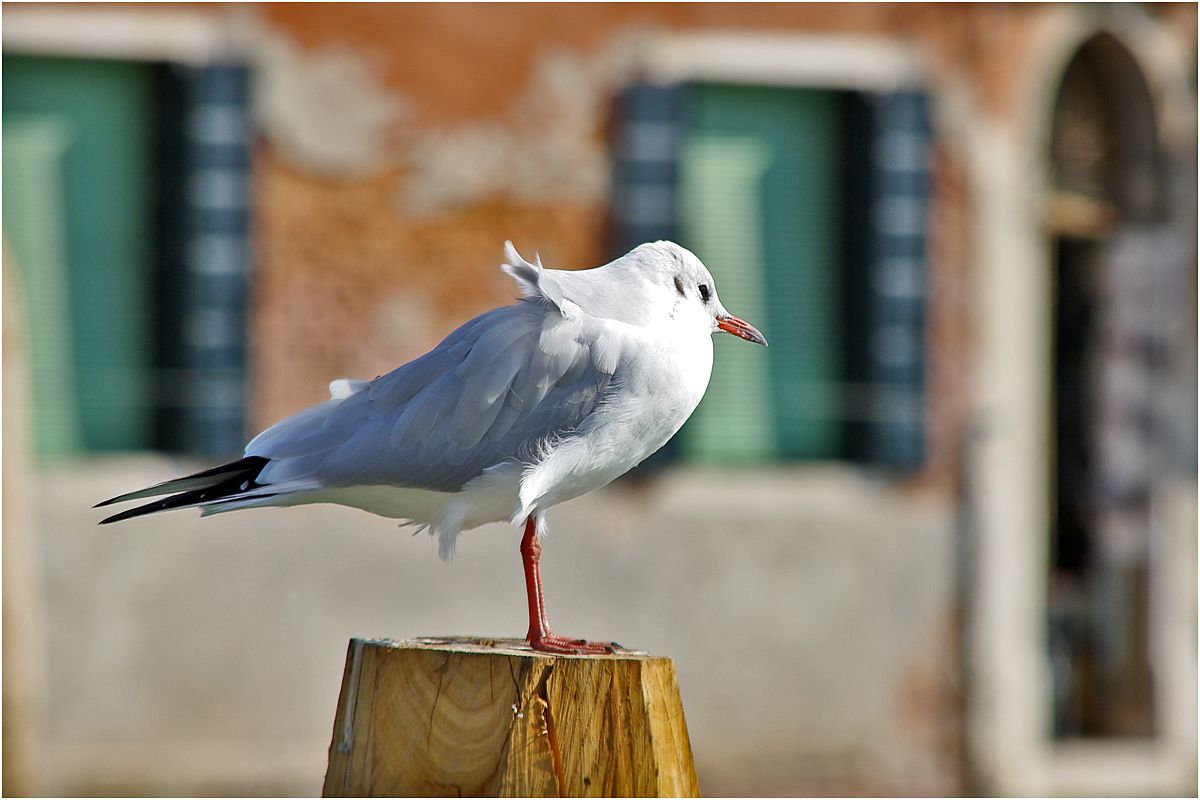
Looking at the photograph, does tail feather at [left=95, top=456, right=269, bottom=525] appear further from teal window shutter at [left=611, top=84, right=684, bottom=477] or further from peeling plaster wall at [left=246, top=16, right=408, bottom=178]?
teal window shutter at [left=611, top=84, right=684, bottom=477]

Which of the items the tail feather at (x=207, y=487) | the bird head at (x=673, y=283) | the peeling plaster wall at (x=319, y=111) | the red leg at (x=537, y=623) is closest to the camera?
the tail feather at (x=207, y=487)

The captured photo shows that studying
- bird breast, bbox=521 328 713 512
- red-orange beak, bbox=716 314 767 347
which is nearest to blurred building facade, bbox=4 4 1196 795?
red-orange beak, bbox=716 314 767 347

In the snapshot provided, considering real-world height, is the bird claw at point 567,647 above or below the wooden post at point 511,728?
above

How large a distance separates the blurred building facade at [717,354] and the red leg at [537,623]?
4.13 meters

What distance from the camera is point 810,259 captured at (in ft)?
27.0

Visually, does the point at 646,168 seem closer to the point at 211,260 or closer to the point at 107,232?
the point at 211,260

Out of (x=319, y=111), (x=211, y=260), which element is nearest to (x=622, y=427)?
(x=211, y=260)

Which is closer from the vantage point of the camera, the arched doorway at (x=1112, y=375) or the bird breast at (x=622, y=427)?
the bird breast at (x=622, y=427)

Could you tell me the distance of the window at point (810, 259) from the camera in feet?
26.4

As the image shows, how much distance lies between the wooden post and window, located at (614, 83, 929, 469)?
525 centimetres

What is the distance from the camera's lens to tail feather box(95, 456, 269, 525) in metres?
2.85

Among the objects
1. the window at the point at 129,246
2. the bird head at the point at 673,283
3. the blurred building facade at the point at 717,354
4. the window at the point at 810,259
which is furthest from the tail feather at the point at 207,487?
the window at the point at 810,259

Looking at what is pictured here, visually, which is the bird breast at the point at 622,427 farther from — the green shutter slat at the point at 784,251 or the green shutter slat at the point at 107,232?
the green shutter slat at the point at 784,251

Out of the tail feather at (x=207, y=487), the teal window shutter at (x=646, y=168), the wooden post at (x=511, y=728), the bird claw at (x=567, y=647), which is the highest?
the teal window shutter at (x=646, y=168)
